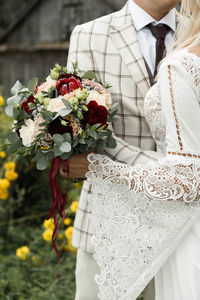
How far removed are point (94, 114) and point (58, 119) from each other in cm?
15

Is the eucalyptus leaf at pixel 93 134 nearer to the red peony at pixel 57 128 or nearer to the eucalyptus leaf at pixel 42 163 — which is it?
the red peony at pixel 57 128

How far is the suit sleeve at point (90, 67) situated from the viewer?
225 centimetres

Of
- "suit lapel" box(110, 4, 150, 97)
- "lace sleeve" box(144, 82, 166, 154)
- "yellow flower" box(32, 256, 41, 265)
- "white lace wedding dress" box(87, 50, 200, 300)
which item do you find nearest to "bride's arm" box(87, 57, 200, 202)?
"white lace wedding dress" box(87, 50, 200, 300)

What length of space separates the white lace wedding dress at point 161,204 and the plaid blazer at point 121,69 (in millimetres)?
211

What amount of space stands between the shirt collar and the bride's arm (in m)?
0.64

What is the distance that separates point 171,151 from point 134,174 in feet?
0.66

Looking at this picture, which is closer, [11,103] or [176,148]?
[176,148]

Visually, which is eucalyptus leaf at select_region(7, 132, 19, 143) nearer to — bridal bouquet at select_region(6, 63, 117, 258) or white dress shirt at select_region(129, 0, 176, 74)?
bridal bouquet at select_region(6, 63, 117, 258)

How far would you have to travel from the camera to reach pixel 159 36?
2451 millimetres

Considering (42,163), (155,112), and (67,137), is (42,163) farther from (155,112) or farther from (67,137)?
(155,112)

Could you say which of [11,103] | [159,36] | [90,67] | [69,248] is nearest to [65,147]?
[11,103]

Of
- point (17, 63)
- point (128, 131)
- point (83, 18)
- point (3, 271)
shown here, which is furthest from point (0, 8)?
point (128, 131)

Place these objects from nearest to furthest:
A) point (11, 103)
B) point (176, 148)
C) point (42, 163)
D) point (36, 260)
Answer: point (176, 148) < point (42, 163) < point (11, 103) < point (36, 260)

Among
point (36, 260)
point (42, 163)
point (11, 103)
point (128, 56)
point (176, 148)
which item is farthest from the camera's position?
point (36, 260)
